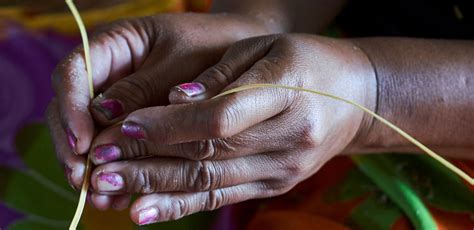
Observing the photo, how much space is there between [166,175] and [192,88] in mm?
91

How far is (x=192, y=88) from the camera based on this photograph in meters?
0.54

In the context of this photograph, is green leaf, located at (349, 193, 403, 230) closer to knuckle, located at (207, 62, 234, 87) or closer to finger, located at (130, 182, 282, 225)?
finger, located at (130, 182, 282, 225)

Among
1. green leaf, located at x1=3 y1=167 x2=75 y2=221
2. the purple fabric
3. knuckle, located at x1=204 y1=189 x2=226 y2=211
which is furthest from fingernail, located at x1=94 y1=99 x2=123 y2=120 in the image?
the purple fabric

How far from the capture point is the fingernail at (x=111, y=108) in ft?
1.93

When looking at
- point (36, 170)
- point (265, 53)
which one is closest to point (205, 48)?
point (265, 53)

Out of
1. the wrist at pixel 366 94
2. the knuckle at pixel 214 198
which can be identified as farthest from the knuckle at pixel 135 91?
the wrist at pixel 366 94

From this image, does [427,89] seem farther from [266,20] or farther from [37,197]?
[37,197]

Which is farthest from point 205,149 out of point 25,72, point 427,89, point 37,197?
point 25,72

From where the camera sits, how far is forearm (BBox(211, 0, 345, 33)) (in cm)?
77

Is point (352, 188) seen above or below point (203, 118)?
below

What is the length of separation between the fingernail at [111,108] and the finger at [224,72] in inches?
2.8

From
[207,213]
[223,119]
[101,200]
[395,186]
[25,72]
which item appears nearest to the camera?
[223,119]

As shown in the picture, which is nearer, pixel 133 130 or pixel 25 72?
pixel 133 130

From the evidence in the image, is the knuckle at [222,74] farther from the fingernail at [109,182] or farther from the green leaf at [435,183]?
the green leaf at [435,183]
